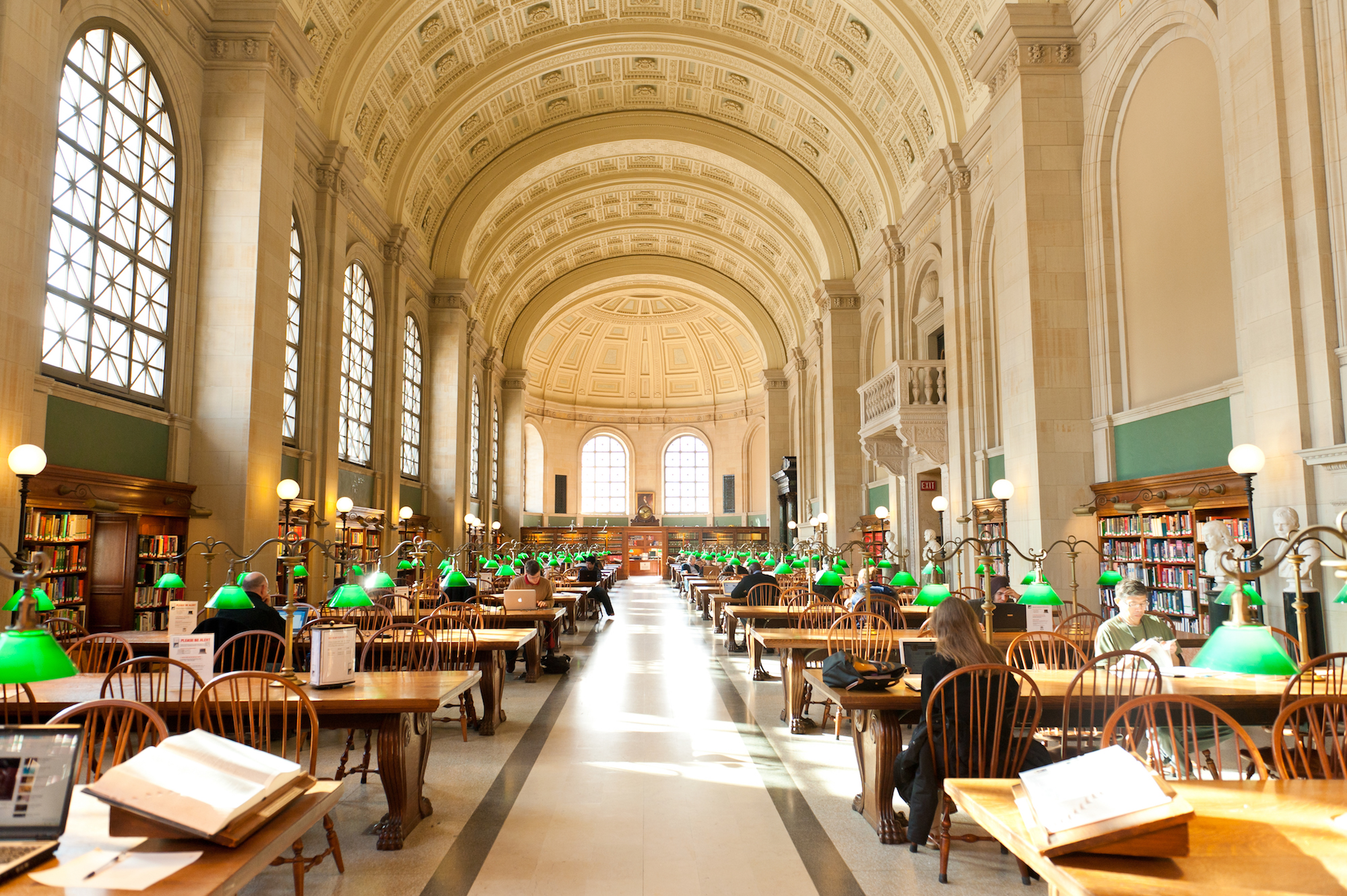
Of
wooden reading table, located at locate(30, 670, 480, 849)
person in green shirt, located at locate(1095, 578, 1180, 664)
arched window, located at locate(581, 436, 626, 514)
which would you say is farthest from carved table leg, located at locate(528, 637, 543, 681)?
arched window, located at locate(581, 436, 626, 514)

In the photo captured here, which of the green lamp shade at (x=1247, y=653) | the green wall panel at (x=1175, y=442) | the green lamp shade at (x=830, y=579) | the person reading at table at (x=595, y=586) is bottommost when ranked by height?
the person reading at table at (x=595, y=586)

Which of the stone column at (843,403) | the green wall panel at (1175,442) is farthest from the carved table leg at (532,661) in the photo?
the stone column at (843,403)

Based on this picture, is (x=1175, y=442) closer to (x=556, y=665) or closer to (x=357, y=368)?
(x=556, y=665)

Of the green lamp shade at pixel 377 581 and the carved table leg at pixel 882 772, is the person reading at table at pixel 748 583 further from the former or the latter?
the carved table leg at pixel 882 772

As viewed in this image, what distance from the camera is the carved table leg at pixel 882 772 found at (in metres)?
4.22

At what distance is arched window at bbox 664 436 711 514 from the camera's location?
3650 cm

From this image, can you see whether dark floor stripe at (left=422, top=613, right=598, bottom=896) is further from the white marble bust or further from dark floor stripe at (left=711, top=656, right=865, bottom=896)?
the white marble bust

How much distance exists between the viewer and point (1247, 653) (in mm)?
2365

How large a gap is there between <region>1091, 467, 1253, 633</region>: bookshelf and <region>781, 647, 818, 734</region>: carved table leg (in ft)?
10.7

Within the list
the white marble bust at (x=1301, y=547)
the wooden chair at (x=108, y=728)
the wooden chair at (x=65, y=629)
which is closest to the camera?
the wooden chair at (x=108, y=728)

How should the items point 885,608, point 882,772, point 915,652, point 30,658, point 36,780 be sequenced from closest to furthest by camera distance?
point 36,780
point 30,658
point 882,772
point 915,652
point 885,608

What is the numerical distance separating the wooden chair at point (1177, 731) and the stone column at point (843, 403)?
15732mm

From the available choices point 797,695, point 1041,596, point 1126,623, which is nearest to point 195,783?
point 1041,596

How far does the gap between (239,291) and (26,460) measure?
4.91 metres
